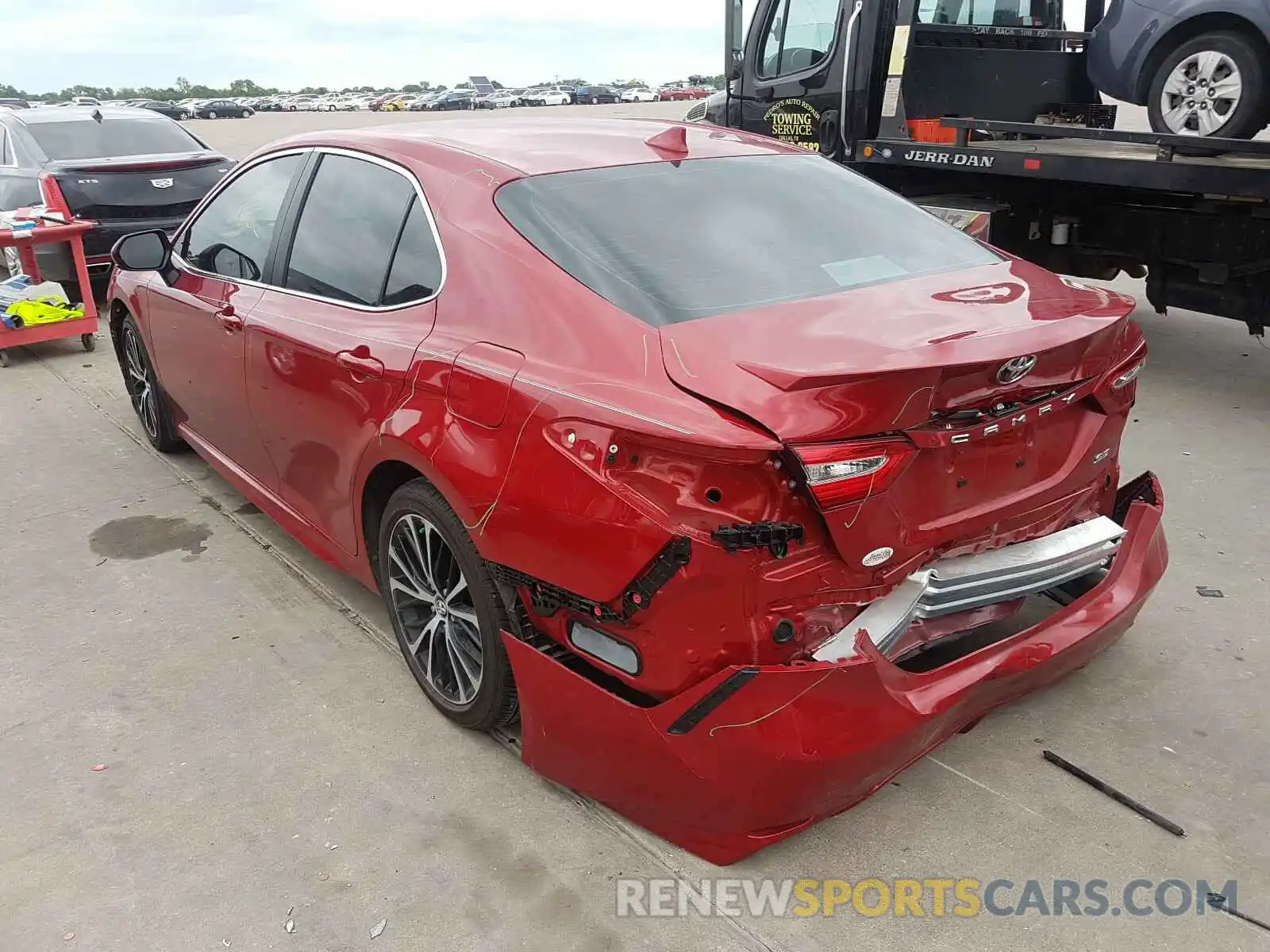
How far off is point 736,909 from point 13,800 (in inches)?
79.6

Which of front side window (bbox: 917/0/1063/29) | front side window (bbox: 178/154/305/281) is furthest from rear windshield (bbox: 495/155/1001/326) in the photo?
front side window (bbox: 917/0/1063/29)

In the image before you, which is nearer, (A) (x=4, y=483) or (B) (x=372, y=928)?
(B) (x=372, y=928)

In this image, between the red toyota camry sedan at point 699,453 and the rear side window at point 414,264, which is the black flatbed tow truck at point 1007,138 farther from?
the rear side window at point 414,264

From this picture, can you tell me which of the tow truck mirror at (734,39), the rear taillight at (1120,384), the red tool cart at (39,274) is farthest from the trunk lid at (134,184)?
the rear taillight at (1120,384)

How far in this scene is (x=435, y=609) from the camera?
299 centimetres

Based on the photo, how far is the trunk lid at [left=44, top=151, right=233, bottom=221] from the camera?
26.9 ft

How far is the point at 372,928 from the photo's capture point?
2344mm

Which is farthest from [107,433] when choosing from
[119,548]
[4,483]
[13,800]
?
[13,800]

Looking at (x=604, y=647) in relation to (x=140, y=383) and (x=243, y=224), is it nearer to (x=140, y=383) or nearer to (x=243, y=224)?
(x=243, y=224)

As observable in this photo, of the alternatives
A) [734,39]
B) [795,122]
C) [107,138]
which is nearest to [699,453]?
[795,122]

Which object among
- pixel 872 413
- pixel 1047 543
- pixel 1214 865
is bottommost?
pixel 1214 865

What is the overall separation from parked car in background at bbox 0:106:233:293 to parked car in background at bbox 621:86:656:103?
59507 millimetres

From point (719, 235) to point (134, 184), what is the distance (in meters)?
7.33

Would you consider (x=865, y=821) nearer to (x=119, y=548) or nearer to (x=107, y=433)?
(x=119, y=548)
